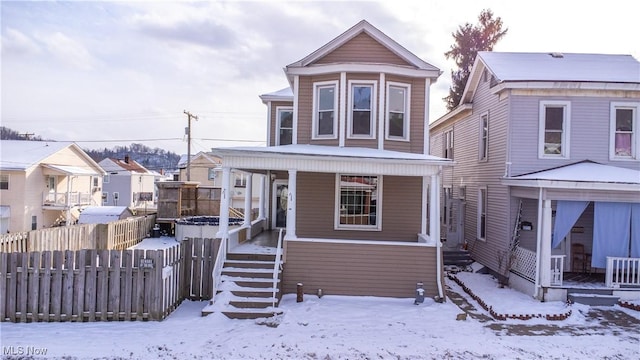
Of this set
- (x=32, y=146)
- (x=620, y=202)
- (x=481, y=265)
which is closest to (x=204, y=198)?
(x=32, y=146)

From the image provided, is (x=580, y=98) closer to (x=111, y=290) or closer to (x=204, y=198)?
(x=111, y=290)

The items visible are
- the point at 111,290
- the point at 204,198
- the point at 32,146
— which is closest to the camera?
the point at 111,290

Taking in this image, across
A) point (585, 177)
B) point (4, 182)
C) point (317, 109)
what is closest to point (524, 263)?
point (585, 177)

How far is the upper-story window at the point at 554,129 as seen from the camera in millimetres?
12492

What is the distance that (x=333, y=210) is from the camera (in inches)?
488

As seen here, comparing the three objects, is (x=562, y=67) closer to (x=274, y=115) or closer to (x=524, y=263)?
(x=524, y=263)

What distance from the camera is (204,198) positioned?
88.7 feet

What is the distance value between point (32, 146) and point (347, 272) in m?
30.9

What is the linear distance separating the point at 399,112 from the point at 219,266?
7.04m

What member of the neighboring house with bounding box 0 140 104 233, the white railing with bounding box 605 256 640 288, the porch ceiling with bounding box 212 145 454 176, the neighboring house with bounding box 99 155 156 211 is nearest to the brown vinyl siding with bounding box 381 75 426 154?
the porch ceiling with bounding box 212 145 454 176

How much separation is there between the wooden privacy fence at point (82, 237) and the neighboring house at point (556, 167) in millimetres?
14022

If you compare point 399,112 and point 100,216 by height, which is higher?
point 399,112

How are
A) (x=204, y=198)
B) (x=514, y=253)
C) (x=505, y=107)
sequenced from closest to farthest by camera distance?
(x=514, y=253)
(x=505, y=107)
(x=204, y=198)

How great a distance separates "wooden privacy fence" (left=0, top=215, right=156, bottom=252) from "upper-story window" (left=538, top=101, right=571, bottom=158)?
15.3 metres
